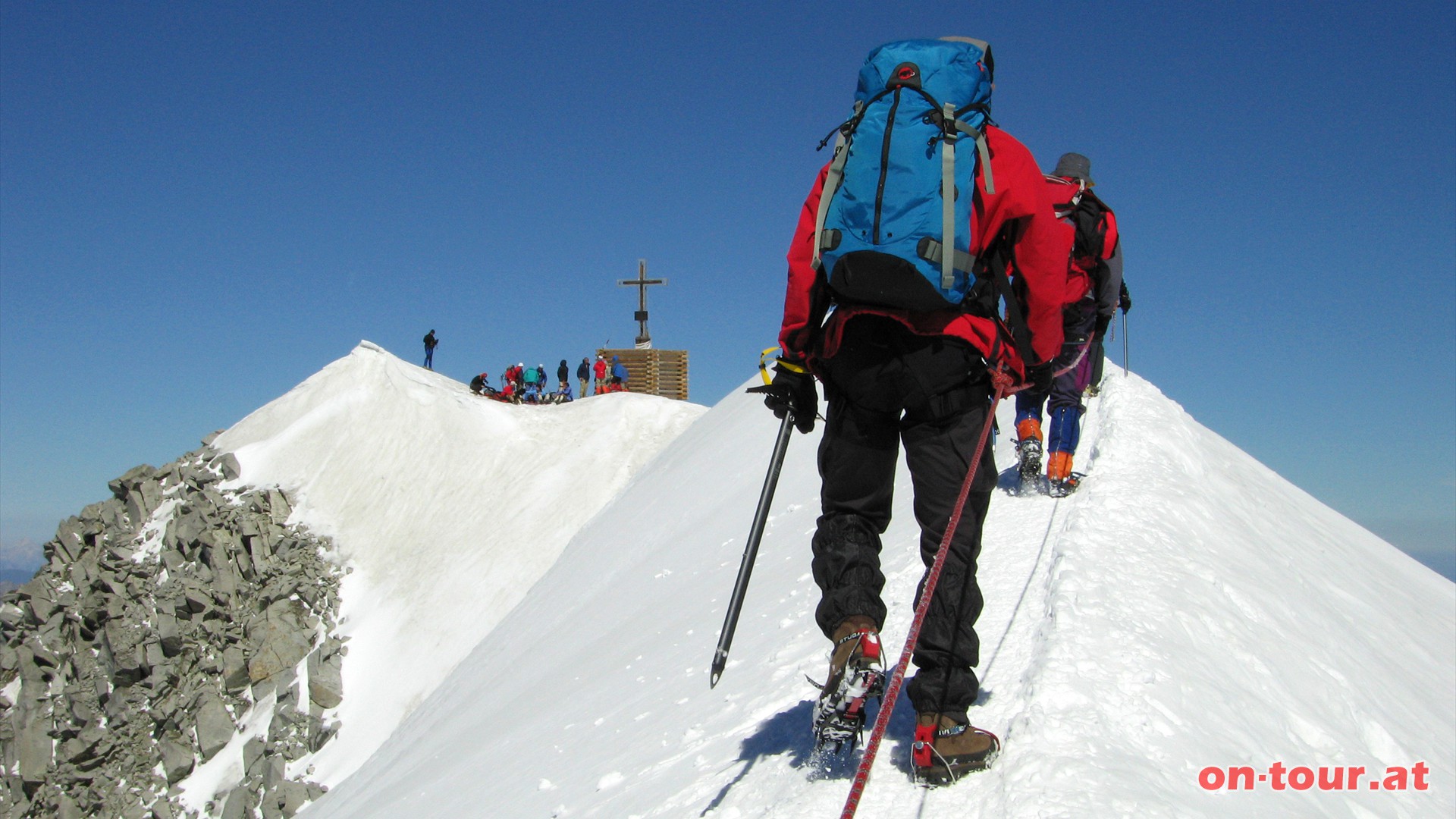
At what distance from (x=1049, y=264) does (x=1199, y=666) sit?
1.80 metres

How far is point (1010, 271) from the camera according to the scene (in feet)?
10.5

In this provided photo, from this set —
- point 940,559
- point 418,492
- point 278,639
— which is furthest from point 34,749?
point 940,559

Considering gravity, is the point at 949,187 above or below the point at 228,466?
above

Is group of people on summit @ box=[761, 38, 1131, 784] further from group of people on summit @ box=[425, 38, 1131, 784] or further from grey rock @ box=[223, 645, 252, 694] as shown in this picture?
grey rock @ box=[223, 645, 252, 694]

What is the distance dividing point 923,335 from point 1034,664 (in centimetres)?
142

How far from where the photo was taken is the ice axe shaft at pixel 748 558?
3082mm

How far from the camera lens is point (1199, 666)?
3729mm

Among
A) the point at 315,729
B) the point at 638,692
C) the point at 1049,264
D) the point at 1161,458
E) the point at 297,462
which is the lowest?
the point at 315,729

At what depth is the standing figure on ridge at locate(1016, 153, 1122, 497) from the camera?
6641mm

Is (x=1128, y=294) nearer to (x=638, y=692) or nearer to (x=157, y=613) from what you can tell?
(x=638, y=692)

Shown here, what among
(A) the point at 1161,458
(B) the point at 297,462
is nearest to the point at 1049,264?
(A) the point at 1161,458

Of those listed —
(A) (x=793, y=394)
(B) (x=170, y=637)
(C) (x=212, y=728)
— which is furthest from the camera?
(B) (x=170, y=637)

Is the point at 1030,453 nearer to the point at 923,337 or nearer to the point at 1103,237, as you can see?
the point at 1103,237

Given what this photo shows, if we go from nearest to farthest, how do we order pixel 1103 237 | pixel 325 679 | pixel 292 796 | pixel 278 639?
1. pixel 1103 237
2. pixel 292 796
3. pixel 325 679
4. pixel 278 639
